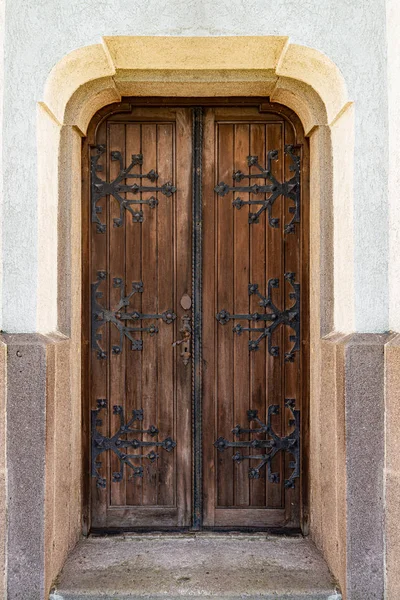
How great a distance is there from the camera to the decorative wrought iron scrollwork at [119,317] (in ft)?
11.2

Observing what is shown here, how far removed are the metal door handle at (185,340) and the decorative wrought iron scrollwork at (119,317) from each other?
0.07 meters

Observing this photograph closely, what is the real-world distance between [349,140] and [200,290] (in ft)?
4.02

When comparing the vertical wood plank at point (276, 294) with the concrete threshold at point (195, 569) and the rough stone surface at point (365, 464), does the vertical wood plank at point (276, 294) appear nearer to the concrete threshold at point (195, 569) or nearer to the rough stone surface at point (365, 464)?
the concrete threshold at point (195, 569)

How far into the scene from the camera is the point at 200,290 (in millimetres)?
3453

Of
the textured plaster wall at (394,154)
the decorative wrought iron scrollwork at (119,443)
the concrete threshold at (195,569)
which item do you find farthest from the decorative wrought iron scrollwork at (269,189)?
the concrete threshold at (195,569)

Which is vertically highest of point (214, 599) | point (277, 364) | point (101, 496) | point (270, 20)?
point (270, 20)

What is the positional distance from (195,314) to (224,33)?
158 centimetres

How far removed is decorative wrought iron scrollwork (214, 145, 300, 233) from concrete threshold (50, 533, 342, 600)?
191 centimetres

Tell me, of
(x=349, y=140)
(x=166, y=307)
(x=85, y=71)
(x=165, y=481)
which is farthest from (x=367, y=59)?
(x=165, y=481)

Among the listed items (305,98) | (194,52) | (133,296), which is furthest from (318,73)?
(133,296)

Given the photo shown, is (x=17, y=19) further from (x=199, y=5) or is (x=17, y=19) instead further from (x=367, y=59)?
(x=367, y=59)

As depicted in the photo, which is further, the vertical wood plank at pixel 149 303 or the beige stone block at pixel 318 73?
the vertical wood plank at pixel 149 303

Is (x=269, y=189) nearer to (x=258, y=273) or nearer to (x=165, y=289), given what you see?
(x=258, y=273)

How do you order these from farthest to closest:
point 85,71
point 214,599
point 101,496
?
point 101,496, point 85,71, point 214,599
